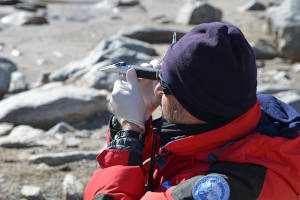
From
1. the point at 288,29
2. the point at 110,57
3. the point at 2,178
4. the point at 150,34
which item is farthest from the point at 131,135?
the point at 150,34

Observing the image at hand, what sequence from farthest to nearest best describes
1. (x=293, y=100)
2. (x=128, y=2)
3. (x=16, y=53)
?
1. (x=128, y=2)
2. (x=16, y=53)
3. (x=293, y=100)

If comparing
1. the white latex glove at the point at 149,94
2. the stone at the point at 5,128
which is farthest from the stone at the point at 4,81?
the white latex glove at the point at 149,94

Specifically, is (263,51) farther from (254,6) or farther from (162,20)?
(254,6)

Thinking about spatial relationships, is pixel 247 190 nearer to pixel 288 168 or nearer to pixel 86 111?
pixel 288 168

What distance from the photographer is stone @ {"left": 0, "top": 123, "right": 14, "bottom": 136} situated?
15.9 ft

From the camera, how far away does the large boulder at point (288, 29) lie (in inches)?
309

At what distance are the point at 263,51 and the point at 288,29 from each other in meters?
0.66

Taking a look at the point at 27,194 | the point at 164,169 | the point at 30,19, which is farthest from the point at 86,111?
the point at 30,19

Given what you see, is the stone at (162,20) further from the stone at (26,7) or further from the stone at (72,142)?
the stone at (72,142)

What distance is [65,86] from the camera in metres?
5.76

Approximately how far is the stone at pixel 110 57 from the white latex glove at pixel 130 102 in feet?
14.3

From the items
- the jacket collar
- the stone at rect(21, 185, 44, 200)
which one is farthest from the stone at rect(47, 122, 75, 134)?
the jacket collar

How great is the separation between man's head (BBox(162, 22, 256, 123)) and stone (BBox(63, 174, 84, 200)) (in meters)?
1.83

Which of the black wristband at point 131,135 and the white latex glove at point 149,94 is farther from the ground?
the white latex glove at point 149,94
